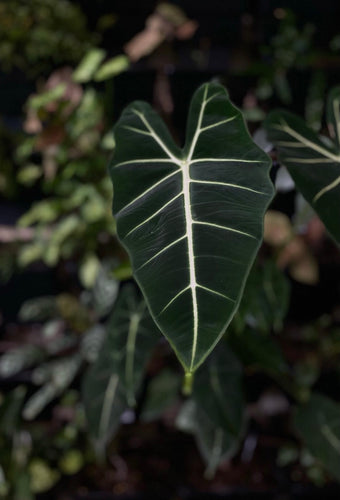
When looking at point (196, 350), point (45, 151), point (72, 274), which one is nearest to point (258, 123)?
point (45, 151)

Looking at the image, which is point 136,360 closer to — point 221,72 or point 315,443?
point 315,443

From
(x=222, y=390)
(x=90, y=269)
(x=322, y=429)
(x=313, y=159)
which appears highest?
(x=313, y=159)

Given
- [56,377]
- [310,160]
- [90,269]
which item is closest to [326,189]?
[310,160]

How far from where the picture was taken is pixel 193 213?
1.88ft

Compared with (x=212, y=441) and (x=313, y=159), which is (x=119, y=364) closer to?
(x=212, y=441)

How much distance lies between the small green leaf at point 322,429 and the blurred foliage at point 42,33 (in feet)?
4.61

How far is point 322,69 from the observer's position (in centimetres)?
173

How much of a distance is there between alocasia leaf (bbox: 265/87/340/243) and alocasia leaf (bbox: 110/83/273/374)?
8 cm

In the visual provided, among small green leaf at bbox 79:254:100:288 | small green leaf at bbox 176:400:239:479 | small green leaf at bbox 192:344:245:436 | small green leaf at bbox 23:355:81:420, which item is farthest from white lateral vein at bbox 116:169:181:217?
small green leaf at bbox 23:355:81:420

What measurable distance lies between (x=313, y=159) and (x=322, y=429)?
922 mm

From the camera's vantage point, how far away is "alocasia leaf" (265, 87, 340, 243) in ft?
2.07

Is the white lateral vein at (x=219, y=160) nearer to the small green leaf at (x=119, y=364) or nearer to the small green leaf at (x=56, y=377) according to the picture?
the small green leaf at (x=119, y=364)

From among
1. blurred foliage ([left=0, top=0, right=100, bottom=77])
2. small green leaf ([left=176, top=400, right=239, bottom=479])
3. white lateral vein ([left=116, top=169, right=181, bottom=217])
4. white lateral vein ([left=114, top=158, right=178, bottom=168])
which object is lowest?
small green leaf ([left=176, top=400, right=239, bottom=479])

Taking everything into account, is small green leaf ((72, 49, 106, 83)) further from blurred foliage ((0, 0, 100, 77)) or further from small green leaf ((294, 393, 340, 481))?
small green leaf ((294, 393, 340, 481))
